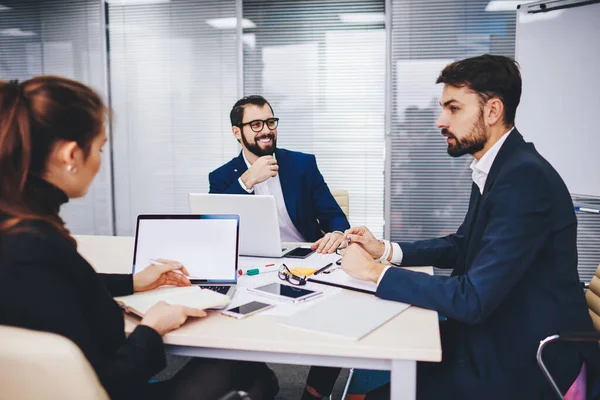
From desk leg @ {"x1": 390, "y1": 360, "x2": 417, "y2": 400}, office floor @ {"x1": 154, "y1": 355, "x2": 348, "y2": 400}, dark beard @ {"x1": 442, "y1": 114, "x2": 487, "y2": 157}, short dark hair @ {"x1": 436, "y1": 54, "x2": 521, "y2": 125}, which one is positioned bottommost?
office floor @ {"x1": 154, "y1": 355, "x2": 348, "y2": 400}

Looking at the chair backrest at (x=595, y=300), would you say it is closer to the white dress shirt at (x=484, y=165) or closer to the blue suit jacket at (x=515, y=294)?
the blue suit jacket at (x=515, y=294)

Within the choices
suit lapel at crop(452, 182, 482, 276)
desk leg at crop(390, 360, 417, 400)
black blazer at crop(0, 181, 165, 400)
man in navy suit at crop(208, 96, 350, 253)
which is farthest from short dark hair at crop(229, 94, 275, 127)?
desk leg at crop(390, 360, 417, 400)

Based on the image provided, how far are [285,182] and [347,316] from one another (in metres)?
1.46

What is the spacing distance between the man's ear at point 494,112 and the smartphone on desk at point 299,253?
0.91 meters

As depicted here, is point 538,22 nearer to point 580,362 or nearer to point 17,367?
point 580,362

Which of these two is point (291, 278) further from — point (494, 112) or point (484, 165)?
point (494, 112)

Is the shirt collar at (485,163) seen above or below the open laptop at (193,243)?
above

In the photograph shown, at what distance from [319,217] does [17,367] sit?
201 centimetres

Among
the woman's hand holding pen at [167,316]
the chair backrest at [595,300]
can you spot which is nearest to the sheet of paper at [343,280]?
the woman's hand holding pen at [167,316]

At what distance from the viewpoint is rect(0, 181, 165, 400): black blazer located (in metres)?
0.95

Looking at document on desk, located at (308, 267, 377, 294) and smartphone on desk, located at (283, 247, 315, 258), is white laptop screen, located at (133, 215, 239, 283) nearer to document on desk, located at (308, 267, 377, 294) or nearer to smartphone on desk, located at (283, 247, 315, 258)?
document on desk, located at (308, 267, 377, 294)

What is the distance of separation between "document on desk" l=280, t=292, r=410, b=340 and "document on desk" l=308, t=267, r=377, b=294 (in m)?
0.05

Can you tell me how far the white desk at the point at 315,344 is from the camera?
46.1 inches

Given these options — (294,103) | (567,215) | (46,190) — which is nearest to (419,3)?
(294,103)
